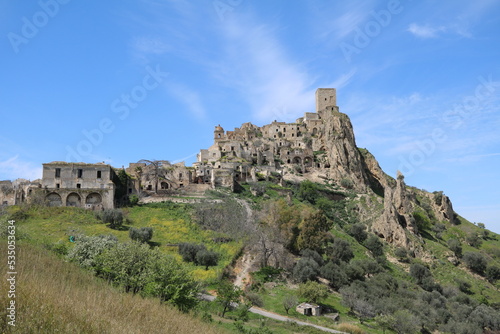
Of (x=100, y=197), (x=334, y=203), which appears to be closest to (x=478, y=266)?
(x=334, y=203)

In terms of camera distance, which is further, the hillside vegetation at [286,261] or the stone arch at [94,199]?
the stone arch at [94,199]

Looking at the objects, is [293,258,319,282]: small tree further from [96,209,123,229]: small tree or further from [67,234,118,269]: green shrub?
[96,209,123,229]: small tree

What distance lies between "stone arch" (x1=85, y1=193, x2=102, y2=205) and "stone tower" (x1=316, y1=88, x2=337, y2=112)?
72.4 metres

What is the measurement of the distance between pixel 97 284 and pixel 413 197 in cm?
8145

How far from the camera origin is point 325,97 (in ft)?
369

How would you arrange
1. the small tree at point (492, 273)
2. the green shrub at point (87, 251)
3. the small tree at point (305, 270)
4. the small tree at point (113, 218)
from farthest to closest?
the small tree at point (492, 273) → the small tree at point (113, 218) → the small tree at point (305, 270) → the green shrub at point (87, 251)

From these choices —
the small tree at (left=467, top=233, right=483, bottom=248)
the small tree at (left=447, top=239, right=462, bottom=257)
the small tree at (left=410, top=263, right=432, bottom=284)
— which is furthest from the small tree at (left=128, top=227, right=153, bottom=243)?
the small tree at (left=467, top=233, right=483, bottom=248)

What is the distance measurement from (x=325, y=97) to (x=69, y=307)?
108 metres

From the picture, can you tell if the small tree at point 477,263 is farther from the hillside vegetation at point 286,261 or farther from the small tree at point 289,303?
the small tree at point 289,303

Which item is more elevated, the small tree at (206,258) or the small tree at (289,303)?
the small tree at (206,258)

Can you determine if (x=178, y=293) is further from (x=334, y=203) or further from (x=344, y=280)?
(x=334, y=203)

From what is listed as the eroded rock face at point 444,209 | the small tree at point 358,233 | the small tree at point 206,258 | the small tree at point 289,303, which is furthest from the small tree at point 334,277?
the eroded rock face at point 444,209

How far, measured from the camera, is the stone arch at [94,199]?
2114 inches

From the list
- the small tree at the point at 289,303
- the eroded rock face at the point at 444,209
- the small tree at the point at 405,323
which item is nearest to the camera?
the small tree at the point at 289,303
